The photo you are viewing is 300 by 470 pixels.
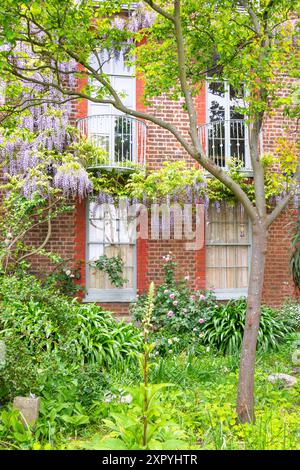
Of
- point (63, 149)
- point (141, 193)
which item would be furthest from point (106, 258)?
point (63, 149)

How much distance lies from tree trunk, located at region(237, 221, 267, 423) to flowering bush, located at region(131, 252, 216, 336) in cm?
364

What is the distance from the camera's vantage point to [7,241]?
7.55 m

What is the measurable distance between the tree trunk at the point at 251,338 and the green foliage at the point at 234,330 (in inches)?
128

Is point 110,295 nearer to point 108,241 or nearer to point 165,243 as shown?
point 108,241

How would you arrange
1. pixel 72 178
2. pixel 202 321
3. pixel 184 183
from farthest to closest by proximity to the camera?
pixel 184 183 < pixel 72 178 < pixel 202 321

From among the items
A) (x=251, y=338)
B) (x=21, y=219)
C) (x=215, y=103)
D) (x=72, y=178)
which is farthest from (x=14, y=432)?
(x=215, y=103)

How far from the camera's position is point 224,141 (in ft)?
33.7

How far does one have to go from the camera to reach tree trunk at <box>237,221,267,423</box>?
4234 mm

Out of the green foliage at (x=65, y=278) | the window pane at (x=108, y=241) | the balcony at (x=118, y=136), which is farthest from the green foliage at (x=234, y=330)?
the balcony at (x=118, y=136)

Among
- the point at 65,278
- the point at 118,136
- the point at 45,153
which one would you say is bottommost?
the point at 65,278

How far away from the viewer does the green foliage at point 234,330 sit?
307 inches

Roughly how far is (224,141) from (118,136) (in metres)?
2.19
